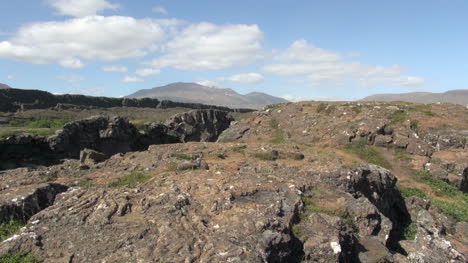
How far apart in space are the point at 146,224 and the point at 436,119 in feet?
119

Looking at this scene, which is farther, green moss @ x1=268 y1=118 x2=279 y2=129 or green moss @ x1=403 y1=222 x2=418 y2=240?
green moss @ x1=268 y1=118 x2=279 y2=129

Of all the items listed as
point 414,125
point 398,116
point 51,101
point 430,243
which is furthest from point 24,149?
point 51,101

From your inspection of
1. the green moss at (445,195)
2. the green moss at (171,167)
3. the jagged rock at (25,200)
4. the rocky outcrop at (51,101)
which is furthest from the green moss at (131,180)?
the rocky outcrop at (51,101)

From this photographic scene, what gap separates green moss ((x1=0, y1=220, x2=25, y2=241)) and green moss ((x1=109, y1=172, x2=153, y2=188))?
14.0 feet

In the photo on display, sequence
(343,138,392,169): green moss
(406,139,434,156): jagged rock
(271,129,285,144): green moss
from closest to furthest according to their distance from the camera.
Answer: (343,138,392,169): green moss
(406,139,434,156): jagged rock
(271,129,285,144): green moss

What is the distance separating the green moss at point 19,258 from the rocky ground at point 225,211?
0.06 metres

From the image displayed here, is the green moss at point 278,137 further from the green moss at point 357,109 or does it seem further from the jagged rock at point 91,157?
the jagged rock at point 91,157

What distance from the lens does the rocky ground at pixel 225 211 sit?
1103 centimetres

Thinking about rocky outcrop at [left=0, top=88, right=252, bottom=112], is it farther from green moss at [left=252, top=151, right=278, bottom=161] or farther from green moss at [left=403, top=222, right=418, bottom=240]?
green moss at [left=403, top=222, right=418, bottom=240]

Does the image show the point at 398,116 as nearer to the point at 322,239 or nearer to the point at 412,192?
the point at 412,192

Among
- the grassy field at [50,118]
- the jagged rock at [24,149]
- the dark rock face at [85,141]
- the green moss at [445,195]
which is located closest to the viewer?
the green moss at [445,195]

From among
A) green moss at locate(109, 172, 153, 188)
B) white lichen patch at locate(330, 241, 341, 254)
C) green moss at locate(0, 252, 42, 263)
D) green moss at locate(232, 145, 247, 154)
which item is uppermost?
green moss at locate(109, 172, 153, 188)

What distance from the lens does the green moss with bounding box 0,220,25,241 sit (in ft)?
39.1

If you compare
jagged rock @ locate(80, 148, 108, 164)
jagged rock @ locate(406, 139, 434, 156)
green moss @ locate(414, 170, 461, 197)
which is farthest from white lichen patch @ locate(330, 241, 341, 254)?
jagged rock @ locate(406, 139, 434, 156)
